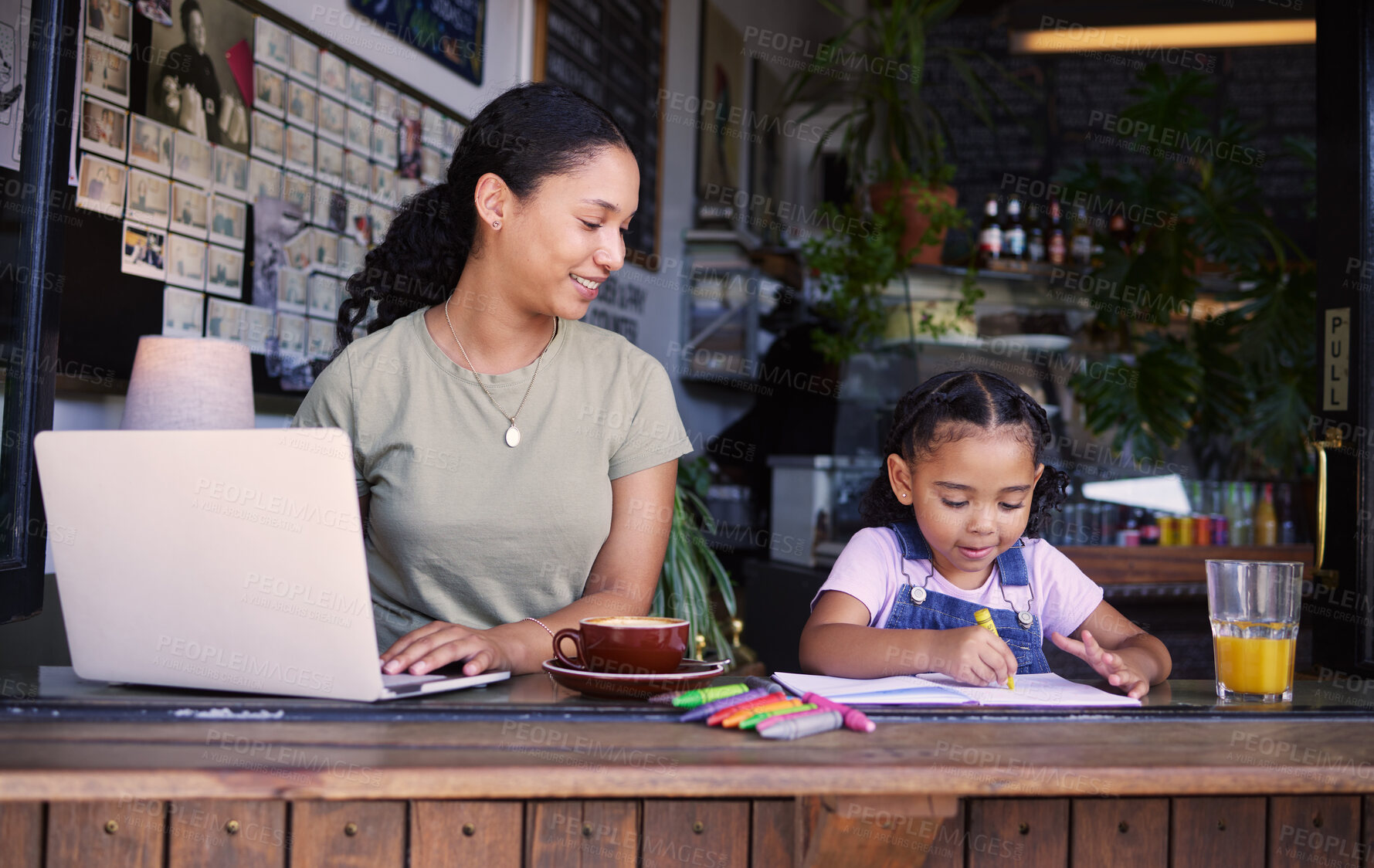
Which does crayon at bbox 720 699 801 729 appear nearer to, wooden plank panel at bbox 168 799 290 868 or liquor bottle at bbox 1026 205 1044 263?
wooden plank panel at bbox 168 799 290 868

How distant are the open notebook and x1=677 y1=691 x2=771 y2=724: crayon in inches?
3.4

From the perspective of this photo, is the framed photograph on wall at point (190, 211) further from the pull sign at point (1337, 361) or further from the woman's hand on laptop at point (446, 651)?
the pull sign at point (1337, 361)

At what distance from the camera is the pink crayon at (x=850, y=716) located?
3.08 ft

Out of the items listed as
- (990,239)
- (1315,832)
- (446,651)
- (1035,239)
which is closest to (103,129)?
(446,651)

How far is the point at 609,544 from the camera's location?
1505 millimetres

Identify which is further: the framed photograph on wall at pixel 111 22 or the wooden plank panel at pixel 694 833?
the framed photograph on wall at pixel 111 22

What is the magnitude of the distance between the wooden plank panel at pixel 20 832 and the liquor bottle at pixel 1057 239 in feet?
11.0

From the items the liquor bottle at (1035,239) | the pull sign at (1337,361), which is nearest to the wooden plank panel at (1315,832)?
the pull sign at (1337,361)

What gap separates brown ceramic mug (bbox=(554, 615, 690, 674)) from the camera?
1.07 meters

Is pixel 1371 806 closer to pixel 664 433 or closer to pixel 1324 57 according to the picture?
pixel 664 433

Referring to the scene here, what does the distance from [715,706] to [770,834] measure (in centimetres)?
12

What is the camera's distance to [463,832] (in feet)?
2.90

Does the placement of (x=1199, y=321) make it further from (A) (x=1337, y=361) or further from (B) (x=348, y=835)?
(B) (x=348, y=835)

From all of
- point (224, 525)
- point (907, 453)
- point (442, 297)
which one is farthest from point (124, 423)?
point (907, 453)
